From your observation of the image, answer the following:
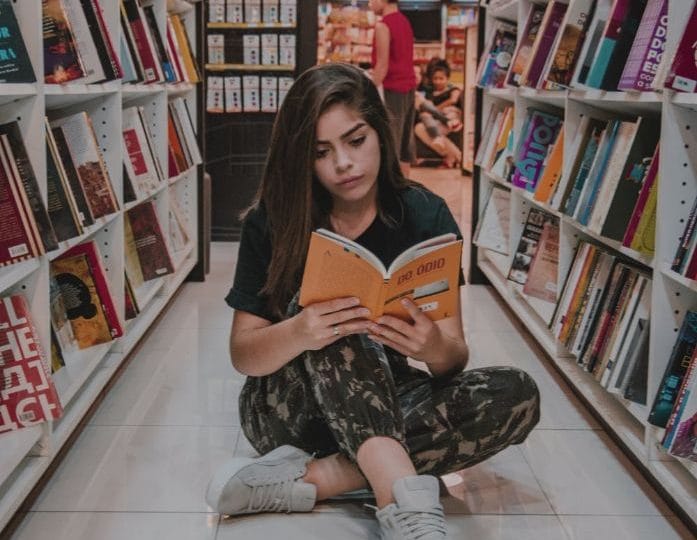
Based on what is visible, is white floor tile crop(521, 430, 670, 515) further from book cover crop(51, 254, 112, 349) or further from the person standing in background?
the person standing in background

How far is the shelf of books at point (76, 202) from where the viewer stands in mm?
1800

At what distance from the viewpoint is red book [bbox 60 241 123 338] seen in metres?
2.44

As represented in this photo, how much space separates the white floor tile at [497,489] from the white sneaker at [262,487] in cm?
31

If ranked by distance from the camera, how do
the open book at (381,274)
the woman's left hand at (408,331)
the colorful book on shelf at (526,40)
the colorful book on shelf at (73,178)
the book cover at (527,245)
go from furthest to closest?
the colorful book on shelf at (526,40) → the book cover at (527,245) → the colorful book on shelf at (73,178) → the woman's left hand at (408,331) → the open book at (381,274)

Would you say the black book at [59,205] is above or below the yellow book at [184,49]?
above

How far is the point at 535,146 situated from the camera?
11.1 ft

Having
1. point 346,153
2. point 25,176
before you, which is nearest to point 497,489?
point 346,153

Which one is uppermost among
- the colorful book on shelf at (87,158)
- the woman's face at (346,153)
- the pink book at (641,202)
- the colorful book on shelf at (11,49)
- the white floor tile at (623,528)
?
the colorful book on shelf at (11,49)

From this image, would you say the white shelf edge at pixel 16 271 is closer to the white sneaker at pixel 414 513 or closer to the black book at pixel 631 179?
the white sneaker at pixel 414 513

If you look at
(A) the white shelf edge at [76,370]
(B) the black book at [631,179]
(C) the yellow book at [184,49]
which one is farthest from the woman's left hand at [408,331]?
(C) the yellow book at [184,49]

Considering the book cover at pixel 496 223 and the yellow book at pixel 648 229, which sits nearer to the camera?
the yellow book at pixel 648 229

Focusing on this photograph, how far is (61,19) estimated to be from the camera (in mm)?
2104

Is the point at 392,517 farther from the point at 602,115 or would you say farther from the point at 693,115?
the point at 602,115

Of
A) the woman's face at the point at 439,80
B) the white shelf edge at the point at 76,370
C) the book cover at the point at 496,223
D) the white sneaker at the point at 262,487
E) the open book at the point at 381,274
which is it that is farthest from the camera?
the woman's face at the point at 439,80
